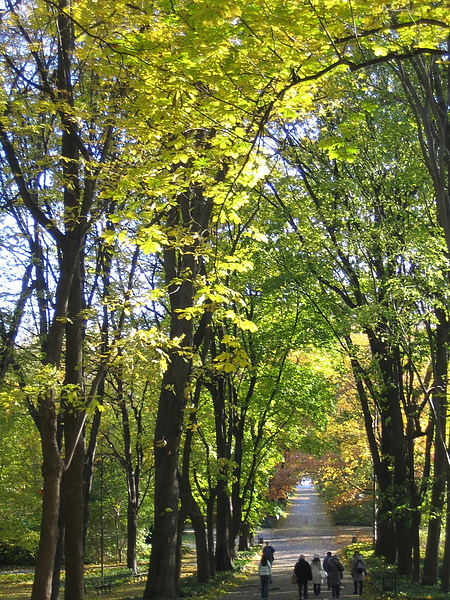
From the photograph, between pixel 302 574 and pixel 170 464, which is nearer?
pixel 170 464

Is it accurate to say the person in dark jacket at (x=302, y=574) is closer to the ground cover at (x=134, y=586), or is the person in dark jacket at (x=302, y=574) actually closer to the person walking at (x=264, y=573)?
the person walking at (x=264, y=573)

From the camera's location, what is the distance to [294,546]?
1491 inches

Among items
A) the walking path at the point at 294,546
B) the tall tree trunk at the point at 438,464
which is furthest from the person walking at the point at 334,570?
the tall tree trunk at the point at 438,464

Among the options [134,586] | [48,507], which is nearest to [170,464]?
[48,507]

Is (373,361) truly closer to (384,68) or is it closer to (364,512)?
(384,68)

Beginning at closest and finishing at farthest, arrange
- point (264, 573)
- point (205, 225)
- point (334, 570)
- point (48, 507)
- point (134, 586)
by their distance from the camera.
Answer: point (48, 507), point (205, 225), point (264, 573), point (334, 570), point (134, 586)

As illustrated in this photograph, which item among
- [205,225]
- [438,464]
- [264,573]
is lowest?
[264,573]

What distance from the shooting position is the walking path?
19266 millimetres

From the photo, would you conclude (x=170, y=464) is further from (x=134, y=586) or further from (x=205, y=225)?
(x=134, y=586)

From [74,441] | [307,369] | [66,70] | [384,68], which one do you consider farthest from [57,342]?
[307,369]

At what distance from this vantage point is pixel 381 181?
14.9 m

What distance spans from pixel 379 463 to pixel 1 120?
1548 centimetres

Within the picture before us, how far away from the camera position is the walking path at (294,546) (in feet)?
63.2

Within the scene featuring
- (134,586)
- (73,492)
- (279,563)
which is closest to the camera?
(73,492)
